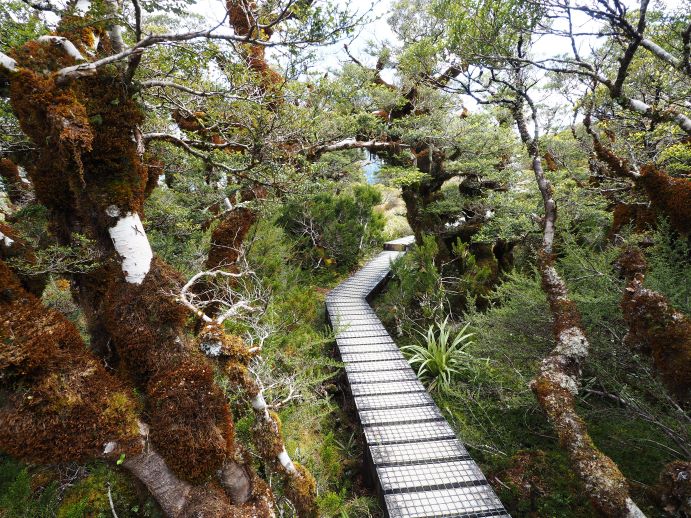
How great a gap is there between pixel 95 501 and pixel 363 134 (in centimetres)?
782

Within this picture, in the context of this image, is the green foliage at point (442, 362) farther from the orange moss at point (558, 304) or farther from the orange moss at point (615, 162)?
the orange moss at point (615, 162)

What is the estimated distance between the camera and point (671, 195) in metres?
3.66

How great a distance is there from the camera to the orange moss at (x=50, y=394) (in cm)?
201

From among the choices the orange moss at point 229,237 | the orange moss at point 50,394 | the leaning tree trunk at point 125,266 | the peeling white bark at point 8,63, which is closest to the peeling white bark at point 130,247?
the leaning tree trunk at point 125,266

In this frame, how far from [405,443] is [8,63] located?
527 cm

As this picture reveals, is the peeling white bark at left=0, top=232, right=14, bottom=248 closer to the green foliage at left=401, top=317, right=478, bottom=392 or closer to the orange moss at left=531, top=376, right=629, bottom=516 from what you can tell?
the orange moss at left=531, top=376, right=629, bottom=516

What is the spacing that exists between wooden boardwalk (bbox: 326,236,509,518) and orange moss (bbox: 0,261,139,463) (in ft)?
9.46

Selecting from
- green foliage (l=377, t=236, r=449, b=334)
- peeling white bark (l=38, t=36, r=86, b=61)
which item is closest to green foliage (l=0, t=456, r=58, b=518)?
peeling white bark (l=38, t=36, r=86, b=61)

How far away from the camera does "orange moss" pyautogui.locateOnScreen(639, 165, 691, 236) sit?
3.58 m

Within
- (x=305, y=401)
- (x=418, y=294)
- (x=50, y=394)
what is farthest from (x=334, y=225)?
(x=50, y=394)

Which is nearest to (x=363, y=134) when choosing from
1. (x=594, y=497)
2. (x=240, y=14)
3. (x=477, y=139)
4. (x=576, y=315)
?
(x=477, y=139)

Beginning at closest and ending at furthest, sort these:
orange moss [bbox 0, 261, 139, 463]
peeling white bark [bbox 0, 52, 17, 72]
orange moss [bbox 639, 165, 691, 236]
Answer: orange moss [bbox 0, 261, 139, 463], peeling white bark [bbox 0, 52, 17, 72], orange moss [bbox 639, 165, 691, 236]

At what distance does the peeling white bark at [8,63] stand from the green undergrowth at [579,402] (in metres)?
5.29

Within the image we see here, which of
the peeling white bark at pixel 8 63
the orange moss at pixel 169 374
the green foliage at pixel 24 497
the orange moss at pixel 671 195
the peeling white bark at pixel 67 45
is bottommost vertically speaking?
the green foliage at pixel 24 497
